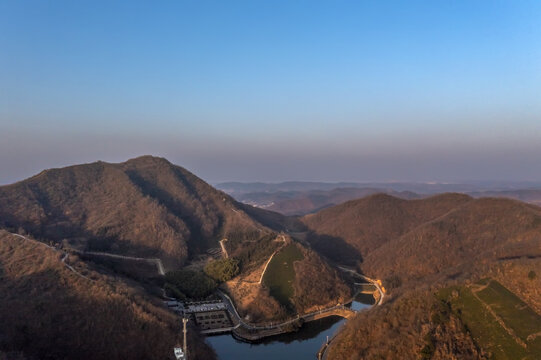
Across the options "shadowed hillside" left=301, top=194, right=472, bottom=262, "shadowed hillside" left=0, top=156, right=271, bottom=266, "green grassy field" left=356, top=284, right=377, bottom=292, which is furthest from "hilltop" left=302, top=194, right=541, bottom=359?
"shadowed hillside" left=0, top=156, right=271, bottom=266

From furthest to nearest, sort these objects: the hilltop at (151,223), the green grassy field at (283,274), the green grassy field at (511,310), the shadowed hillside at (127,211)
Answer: the shadowed hillside at (127,211), the hilltop at (151,223), the green grassy field at (283,274), the green grassy field at (511,310)

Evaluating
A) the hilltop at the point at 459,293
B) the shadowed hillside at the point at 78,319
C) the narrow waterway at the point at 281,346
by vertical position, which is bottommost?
the narrow waterway at the point at 281,346

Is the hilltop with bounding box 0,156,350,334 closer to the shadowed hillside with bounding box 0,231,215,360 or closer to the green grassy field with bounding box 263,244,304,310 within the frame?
the green grassy field with bounding box 263,244,304,310

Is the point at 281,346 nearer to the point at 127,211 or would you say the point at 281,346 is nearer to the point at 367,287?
the point at 367,287

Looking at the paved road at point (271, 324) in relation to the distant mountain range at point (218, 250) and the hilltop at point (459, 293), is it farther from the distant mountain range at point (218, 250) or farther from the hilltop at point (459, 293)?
A: the hilltop at point (459, 293)

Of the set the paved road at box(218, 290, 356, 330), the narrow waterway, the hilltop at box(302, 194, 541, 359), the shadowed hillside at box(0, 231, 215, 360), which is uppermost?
the hilltop at box(302, 194, 541, 359)

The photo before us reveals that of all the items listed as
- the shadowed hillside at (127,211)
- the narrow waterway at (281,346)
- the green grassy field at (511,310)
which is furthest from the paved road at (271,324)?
the green grassy field at (511,310)
